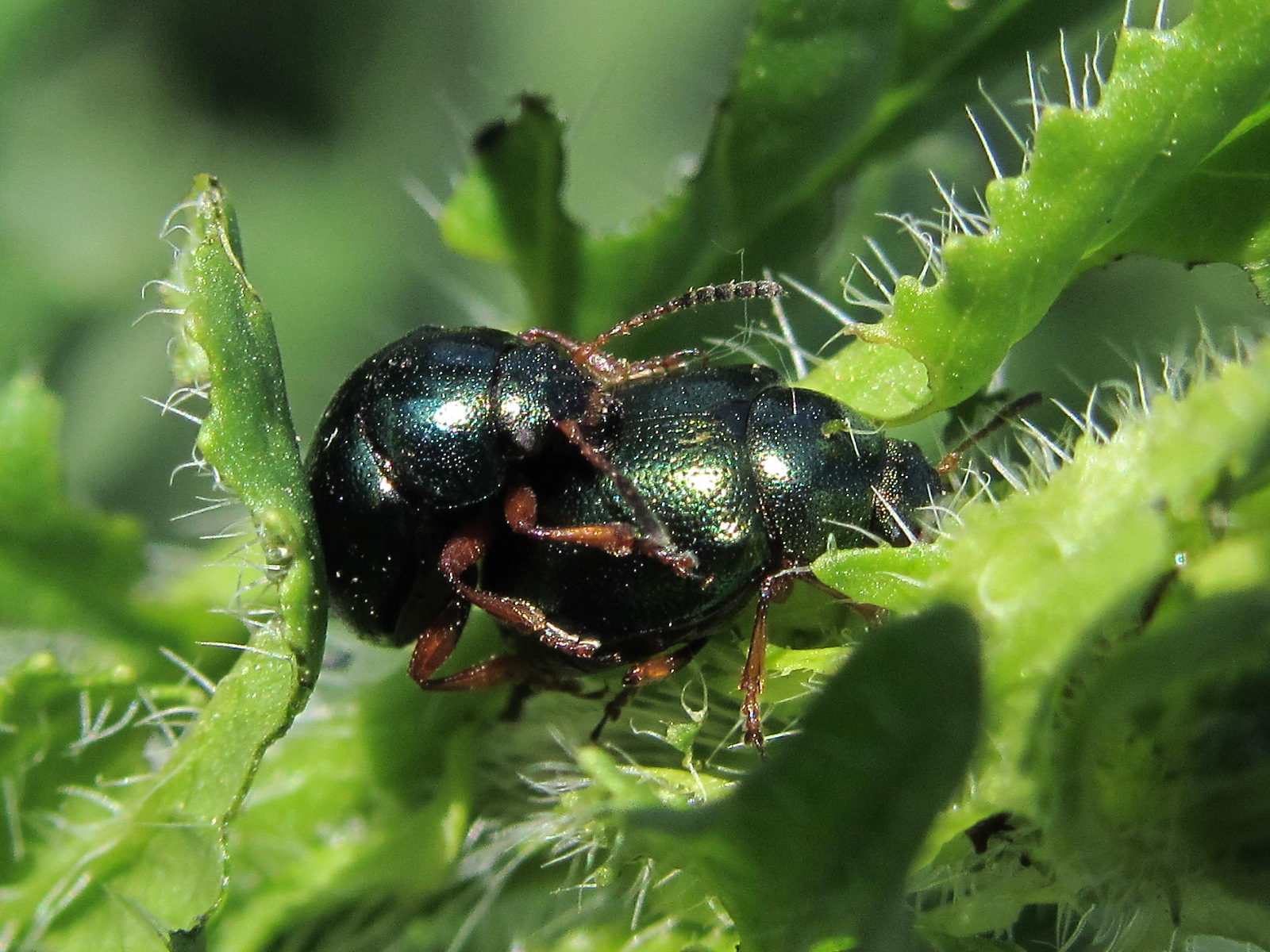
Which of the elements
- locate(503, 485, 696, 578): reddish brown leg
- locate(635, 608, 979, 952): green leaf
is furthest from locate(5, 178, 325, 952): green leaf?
locate(635, 608, 979, 952): green leaf

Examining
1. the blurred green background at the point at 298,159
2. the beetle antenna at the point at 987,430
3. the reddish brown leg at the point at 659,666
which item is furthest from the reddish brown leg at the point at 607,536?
the blurred green background at the point at 298,159

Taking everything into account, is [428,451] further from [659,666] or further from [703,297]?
[703,297]

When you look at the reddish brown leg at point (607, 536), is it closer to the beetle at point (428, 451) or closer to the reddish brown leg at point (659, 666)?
the beetle at point (428, 451)

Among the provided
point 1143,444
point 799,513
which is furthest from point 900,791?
point 799,513

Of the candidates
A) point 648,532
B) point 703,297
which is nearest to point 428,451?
point 648,532

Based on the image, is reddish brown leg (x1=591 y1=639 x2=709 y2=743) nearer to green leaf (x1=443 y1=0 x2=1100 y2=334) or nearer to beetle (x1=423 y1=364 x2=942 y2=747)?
beetle (x1=423 y1=364 x2=942 y2=747)

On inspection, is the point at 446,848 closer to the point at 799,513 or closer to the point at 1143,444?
the point at 799,513
